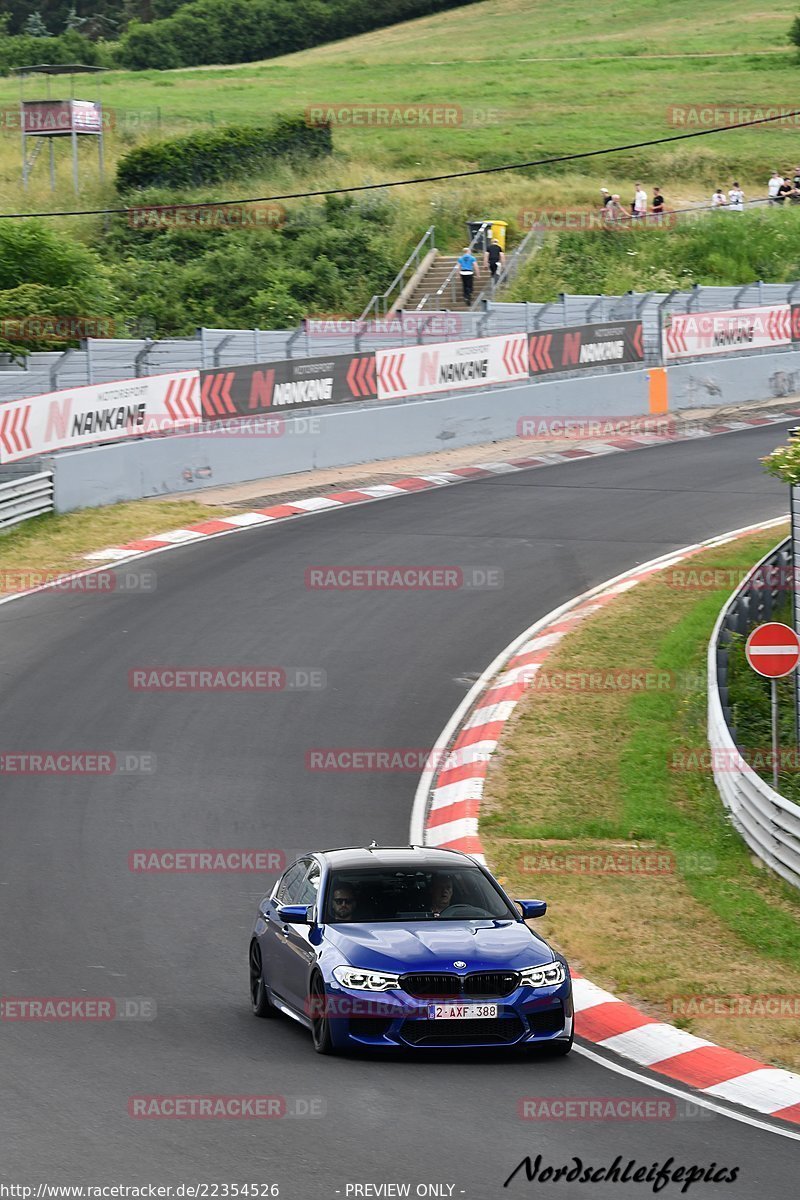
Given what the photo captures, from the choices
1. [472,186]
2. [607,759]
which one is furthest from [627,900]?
[472,186]

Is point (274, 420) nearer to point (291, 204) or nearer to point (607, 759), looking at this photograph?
point (607, 759)

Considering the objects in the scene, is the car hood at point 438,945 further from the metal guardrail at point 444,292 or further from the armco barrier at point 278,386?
the metal guardrail at point 444,292

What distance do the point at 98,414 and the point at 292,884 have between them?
17.4 meters

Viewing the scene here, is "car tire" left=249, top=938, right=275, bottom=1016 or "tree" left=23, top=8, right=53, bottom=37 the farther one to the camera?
"tree" left=23, top=8, right=53, bottom=37

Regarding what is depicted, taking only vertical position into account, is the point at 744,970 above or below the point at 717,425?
below

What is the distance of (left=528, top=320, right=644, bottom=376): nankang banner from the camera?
35688mm

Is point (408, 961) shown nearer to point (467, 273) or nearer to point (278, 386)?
point (278, 386)

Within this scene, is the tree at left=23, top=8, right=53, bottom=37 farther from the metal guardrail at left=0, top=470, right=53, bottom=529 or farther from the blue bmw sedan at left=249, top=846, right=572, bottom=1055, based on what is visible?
the blue bmw sedan at left=249, top=846, right=572, bottom=1055

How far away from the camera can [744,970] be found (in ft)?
41.2

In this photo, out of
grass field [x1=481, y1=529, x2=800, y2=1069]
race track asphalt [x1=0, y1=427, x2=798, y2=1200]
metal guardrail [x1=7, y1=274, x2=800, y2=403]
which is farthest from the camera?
metal guardrail [x1=7, y1=274, x2=800, y2=403]

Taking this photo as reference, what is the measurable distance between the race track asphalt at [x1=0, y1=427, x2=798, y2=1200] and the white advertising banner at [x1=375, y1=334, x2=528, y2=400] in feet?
10.9

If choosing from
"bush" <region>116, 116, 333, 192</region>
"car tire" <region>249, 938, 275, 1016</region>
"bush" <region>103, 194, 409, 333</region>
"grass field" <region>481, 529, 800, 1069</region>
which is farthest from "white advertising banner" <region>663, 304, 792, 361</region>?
"car tire" <region>249, 938, 275, 1016</region>

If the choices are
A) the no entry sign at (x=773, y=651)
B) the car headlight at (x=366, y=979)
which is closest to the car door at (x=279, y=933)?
the car headlight at (x=366, y=979)

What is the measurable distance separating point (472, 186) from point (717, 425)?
22.5m
